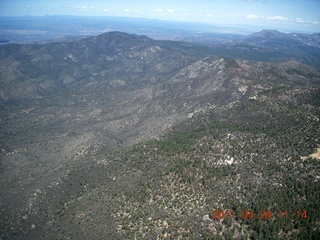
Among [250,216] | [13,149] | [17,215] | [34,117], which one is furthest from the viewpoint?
[34,117]

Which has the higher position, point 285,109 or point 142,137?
point 285,109

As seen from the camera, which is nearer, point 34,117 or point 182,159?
point 182,159

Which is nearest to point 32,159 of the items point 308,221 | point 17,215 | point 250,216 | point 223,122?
point 17,215

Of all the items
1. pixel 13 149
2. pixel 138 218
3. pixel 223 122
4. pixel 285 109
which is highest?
pixel 285 109

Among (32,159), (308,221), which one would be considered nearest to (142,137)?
(32,159)

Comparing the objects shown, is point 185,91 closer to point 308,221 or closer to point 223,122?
point 223,122

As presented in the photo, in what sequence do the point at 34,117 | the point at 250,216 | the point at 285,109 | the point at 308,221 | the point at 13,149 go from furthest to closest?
the point at 34,117 → the point at 13,149 → the point at 285,109 → the point at 250,216 → the point at 308,221
